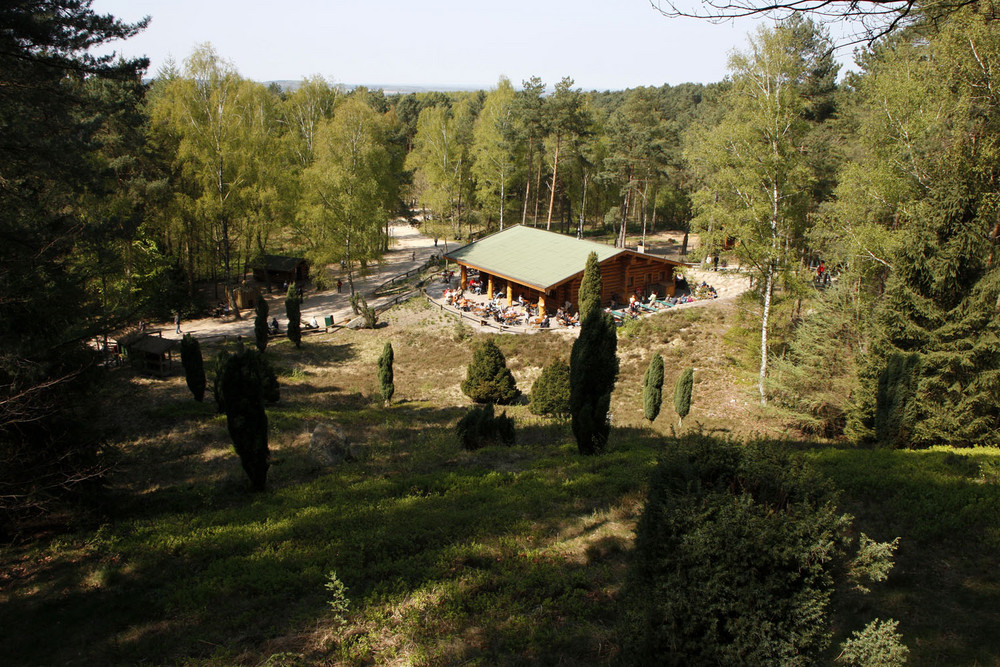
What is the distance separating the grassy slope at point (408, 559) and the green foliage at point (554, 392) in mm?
4066

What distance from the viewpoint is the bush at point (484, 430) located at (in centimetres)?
1450

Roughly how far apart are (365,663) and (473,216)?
4788 centimetres

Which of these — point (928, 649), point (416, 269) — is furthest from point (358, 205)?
point (928, 649)

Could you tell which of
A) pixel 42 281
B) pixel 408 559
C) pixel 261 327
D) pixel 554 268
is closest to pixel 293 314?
pixel 261 327

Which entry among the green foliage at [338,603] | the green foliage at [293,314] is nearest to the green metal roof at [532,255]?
the green foliage at [293,314]

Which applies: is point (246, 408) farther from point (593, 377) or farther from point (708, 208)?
point (708, 208)

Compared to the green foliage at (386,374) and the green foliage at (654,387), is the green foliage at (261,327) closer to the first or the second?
the green foliage at (386,374)

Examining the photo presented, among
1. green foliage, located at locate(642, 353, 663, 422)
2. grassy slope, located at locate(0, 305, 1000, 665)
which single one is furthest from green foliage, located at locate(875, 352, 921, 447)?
green foliage, located at locate(642, 353, 663, 422)

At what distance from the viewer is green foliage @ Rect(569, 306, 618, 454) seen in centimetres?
1283

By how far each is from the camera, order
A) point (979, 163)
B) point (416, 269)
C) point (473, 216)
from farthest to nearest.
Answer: point (473, 216)
point (416, 269)
point (979, 163)

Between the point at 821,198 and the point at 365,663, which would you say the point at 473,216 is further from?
the point at 365,663

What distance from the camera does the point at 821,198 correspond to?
111 feet

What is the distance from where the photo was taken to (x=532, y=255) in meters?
34.3

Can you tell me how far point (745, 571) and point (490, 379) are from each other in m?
16.4
